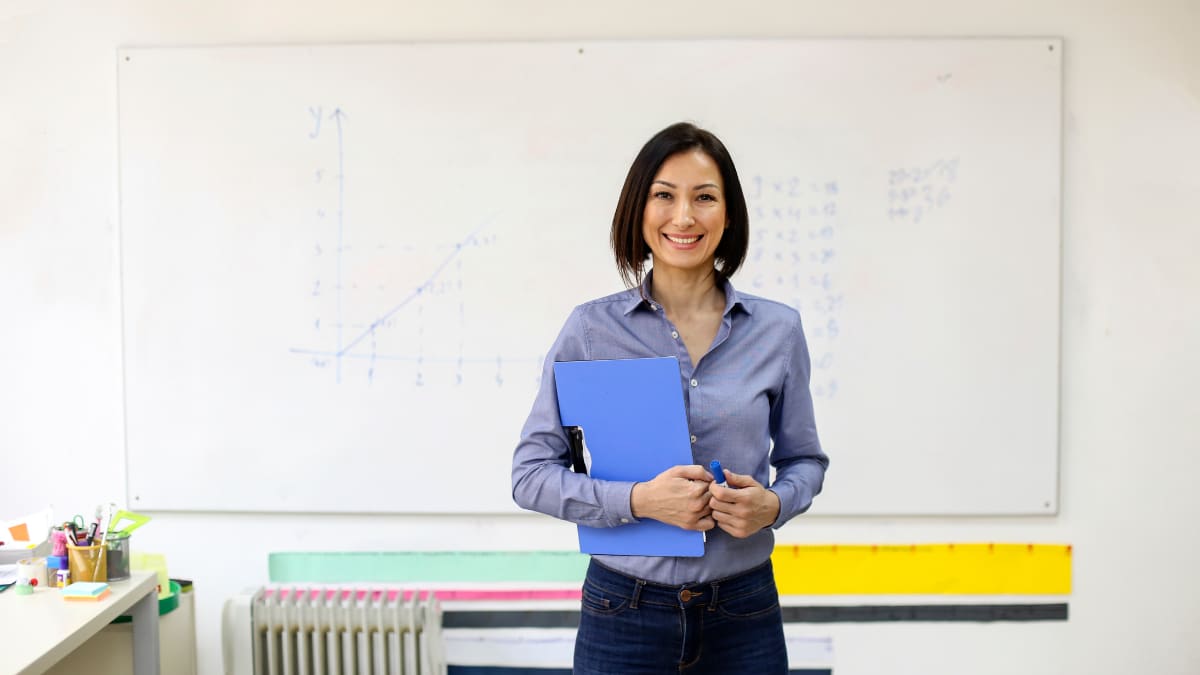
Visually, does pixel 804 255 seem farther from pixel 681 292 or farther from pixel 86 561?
pixel 86 561

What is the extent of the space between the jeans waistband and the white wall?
125 cm

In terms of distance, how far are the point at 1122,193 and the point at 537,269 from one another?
164cm

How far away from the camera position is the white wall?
2.32 m

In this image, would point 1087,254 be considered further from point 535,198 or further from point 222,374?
point 222,374

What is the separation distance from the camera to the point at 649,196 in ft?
3.90

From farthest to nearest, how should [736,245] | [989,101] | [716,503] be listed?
[989,101], [736,245], [716,503]

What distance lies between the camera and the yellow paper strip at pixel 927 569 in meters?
2.36

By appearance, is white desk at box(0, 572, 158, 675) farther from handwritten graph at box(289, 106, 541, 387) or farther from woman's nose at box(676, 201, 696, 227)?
woman's nose at box(676, 201, 696, 227)

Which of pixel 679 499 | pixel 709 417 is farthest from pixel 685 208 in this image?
pixel 679 499

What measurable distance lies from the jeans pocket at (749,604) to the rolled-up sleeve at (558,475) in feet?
0.57

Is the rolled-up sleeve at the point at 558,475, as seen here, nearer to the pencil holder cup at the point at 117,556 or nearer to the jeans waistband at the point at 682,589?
the jeans waistband at the point at 682,589

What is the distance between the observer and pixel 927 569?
2.37 meters

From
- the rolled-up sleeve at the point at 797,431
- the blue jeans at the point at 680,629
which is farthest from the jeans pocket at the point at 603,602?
the rolled-up sleeve at the point at 797,431

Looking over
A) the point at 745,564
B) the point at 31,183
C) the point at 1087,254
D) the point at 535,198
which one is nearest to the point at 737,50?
the point at 535,198
